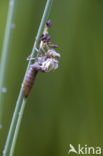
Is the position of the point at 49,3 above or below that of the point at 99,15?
below

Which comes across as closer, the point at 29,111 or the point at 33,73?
the point at 33,73

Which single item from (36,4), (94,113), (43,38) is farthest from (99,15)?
(43,38)

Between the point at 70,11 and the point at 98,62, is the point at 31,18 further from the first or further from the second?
the point at 98,62

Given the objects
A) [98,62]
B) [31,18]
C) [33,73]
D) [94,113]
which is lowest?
[33,73]

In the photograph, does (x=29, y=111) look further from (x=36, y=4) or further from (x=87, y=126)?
(x=36, y=4)

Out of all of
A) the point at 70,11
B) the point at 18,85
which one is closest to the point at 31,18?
the point at 70,11

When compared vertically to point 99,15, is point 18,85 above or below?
below
